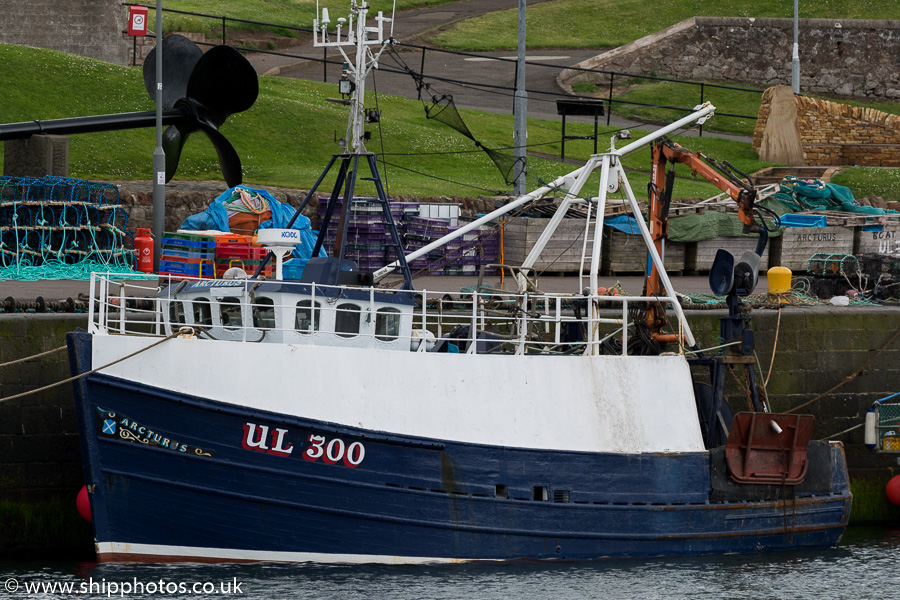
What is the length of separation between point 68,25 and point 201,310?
24.2 metres

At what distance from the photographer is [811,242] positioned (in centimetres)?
2241

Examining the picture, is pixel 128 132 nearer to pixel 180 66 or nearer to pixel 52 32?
pixel 180 66

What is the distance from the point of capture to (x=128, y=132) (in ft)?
89.6

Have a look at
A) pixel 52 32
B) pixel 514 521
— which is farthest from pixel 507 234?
pixel 52 32

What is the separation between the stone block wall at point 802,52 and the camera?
42469 millimetres

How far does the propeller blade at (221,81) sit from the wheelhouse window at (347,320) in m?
8.93

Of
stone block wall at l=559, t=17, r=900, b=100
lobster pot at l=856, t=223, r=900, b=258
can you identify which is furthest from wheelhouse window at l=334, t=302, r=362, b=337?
stone block wall at l=559, t=17, r=900, b=100

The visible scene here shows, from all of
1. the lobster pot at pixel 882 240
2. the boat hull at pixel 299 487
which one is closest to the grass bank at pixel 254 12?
the lobster pot at pixel 882 240

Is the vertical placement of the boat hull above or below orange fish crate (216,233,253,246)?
below

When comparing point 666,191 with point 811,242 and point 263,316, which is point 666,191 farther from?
point 811,242

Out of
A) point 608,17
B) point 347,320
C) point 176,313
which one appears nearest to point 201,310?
point 176,313

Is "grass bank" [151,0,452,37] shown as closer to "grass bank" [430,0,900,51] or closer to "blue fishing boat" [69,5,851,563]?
"grass bank" [430,0,900,51]

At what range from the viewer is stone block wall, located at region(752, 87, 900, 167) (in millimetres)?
30734

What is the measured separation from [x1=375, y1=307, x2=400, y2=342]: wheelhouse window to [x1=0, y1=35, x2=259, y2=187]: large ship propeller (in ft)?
27.4
